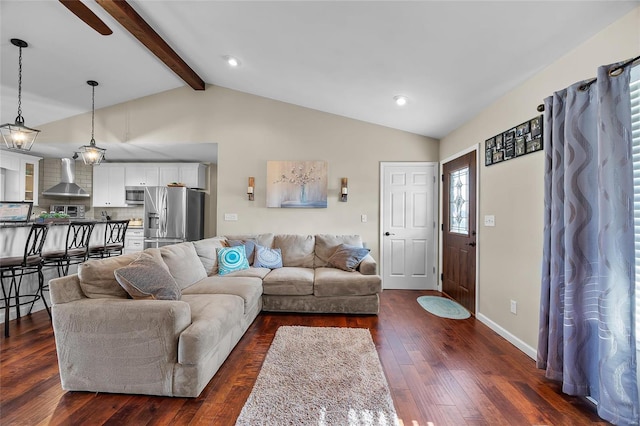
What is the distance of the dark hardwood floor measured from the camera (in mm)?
1595

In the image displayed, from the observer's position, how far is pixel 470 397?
1793 mm

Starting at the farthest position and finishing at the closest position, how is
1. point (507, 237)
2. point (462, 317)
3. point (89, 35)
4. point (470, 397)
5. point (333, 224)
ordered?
point (333, 224) → point (462, 317) → point (89, 35) → point (507, 237) → point (470, 397)

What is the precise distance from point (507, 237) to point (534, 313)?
723 millimetres

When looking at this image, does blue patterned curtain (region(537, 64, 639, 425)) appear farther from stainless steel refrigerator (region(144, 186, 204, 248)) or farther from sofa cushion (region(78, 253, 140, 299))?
stainless steel refrigerator (region(144, 186, 204, 248))

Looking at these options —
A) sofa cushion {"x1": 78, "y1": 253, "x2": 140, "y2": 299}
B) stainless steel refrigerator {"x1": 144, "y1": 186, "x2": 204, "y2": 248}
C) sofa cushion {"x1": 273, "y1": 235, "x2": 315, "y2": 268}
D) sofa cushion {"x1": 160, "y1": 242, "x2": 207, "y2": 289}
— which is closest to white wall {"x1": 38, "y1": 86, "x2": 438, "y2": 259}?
sofa cushion {"x1": 273, "y1": 235, "x2": 315, "y2": 268}

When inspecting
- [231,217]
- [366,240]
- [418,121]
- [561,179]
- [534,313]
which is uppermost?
[418,121]

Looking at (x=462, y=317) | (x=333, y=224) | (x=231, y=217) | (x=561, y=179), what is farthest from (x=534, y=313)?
(x=231, y=217)

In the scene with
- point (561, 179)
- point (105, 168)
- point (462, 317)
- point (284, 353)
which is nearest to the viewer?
point (561, 179)

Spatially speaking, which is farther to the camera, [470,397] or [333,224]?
[333,224]

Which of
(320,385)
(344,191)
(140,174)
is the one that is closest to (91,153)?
(140,174)

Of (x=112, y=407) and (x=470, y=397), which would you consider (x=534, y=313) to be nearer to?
(x=470, y=397)

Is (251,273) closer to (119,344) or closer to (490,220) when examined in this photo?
(119,344)

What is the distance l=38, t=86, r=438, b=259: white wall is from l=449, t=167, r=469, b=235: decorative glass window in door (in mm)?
682

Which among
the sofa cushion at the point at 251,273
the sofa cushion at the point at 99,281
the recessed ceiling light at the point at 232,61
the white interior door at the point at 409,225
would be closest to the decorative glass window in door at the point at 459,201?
the white interior door at the point at 409,225
